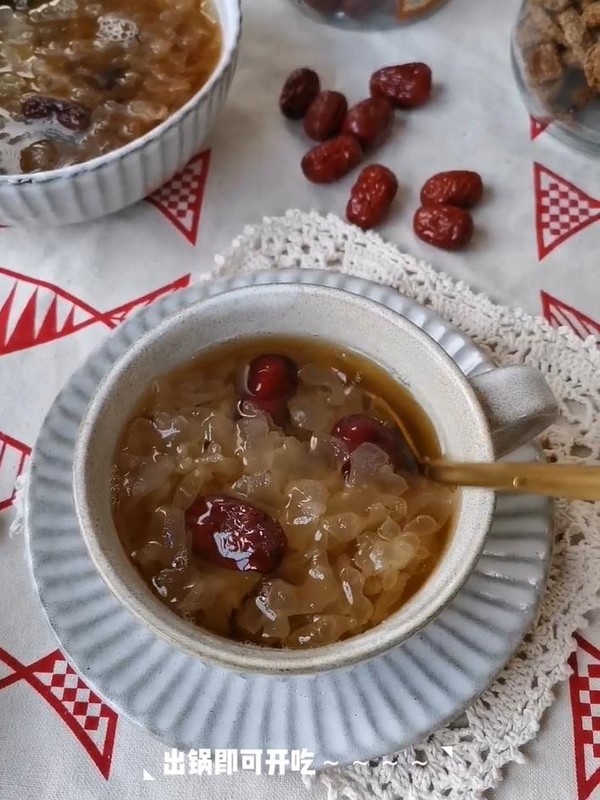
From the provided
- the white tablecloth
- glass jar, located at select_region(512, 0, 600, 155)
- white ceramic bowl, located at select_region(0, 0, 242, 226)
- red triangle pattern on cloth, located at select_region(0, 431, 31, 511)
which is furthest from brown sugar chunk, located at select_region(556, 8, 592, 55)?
red triangle pattern on cloth, located at select_region(0, 431, 31, 511)

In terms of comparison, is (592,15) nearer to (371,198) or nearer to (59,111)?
(371,198)

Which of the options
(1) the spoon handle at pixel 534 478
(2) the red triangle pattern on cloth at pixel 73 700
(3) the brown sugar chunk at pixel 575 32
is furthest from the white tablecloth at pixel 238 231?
(1) the spoon handle at pixel 534 478

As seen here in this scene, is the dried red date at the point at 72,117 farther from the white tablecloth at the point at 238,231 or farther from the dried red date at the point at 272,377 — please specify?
the dried red date at the point at 272,377

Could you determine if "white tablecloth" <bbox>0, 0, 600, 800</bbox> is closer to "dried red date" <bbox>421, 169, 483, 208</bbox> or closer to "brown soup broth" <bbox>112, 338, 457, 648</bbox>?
"dried red date" <bbox>421, 169, 483, 208</bbox>

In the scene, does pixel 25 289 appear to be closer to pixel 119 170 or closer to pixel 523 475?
pixel 119 170

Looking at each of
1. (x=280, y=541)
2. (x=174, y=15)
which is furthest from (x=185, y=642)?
(x=174, y=15)

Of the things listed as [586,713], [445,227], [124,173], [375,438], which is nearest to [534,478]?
[375,438]
